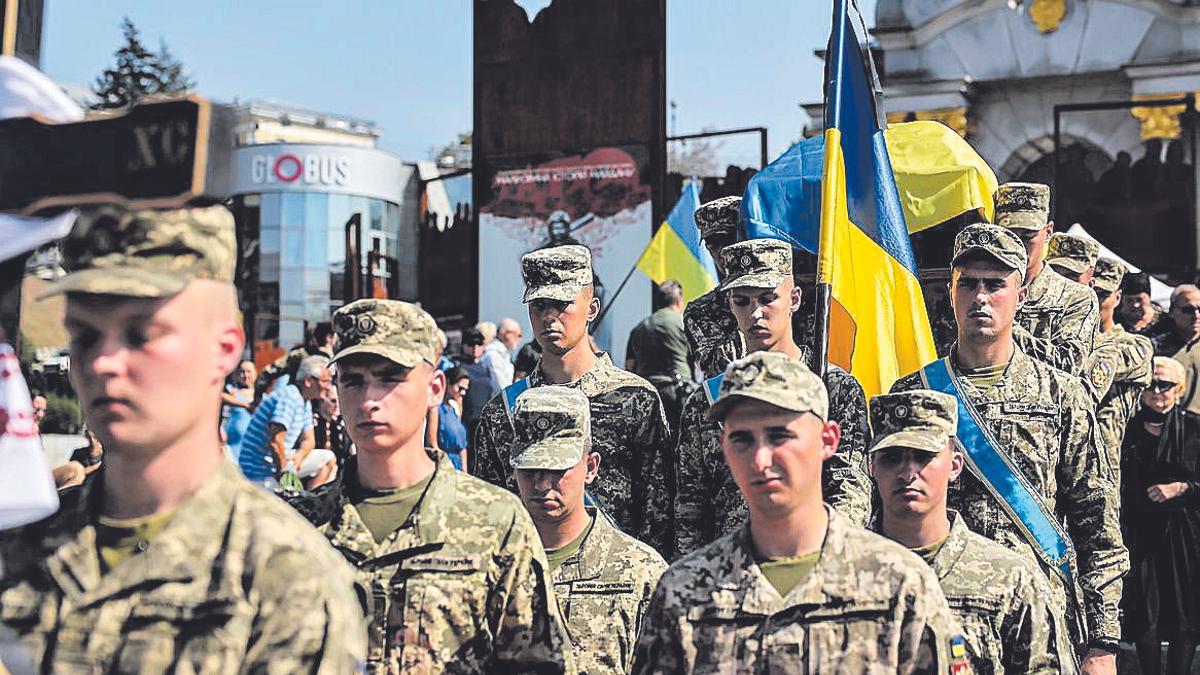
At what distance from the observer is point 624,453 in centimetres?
656

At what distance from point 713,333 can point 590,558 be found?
2.58m

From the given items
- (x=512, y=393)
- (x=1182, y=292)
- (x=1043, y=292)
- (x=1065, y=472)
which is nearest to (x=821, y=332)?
(x=1065, y=472)

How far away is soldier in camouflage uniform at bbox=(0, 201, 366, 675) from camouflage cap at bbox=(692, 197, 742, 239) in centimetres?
570

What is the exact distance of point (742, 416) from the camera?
4.03 metres

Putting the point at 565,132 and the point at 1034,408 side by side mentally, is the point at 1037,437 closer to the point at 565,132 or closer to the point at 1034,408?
the point at 1034,408

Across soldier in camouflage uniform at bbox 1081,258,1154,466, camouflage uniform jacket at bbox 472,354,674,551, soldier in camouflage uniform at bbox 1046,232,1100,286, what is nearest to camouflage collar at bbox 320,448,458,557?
camouflage uniform jacket at bbox 472,354,674,551

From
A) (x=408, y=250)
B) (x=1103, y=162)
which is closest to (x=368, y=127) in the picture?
(x=408, y=250)

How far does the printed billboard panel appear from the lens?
49.6 feet

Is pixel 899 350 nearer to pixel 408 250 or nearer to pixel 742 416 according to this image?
pixel 742 416

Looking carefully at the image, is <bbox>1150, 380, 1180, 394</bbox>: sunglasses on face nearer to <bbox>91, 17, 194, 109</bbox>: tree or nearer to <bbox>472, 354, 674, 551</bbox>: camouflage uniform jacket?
<bbox>472, 354, 674, 551</bbox>: camouflage uniform jacket

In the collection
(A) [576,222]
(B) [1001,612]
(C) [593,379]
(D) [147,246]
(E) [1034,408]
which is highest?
(A) [576,222]

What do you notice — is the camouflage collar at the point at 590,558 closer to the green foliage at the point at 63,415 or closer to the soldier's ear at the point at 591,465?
the soldier's ear at the point at 591,465

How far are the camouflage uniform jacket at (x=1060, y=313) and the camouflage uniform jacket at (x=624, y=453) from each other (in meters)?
2.26

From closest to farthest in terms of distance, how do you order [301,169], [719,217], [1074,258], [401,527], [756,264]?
[401,527], [756,264], [719,217], [1074,258], [301,169]
